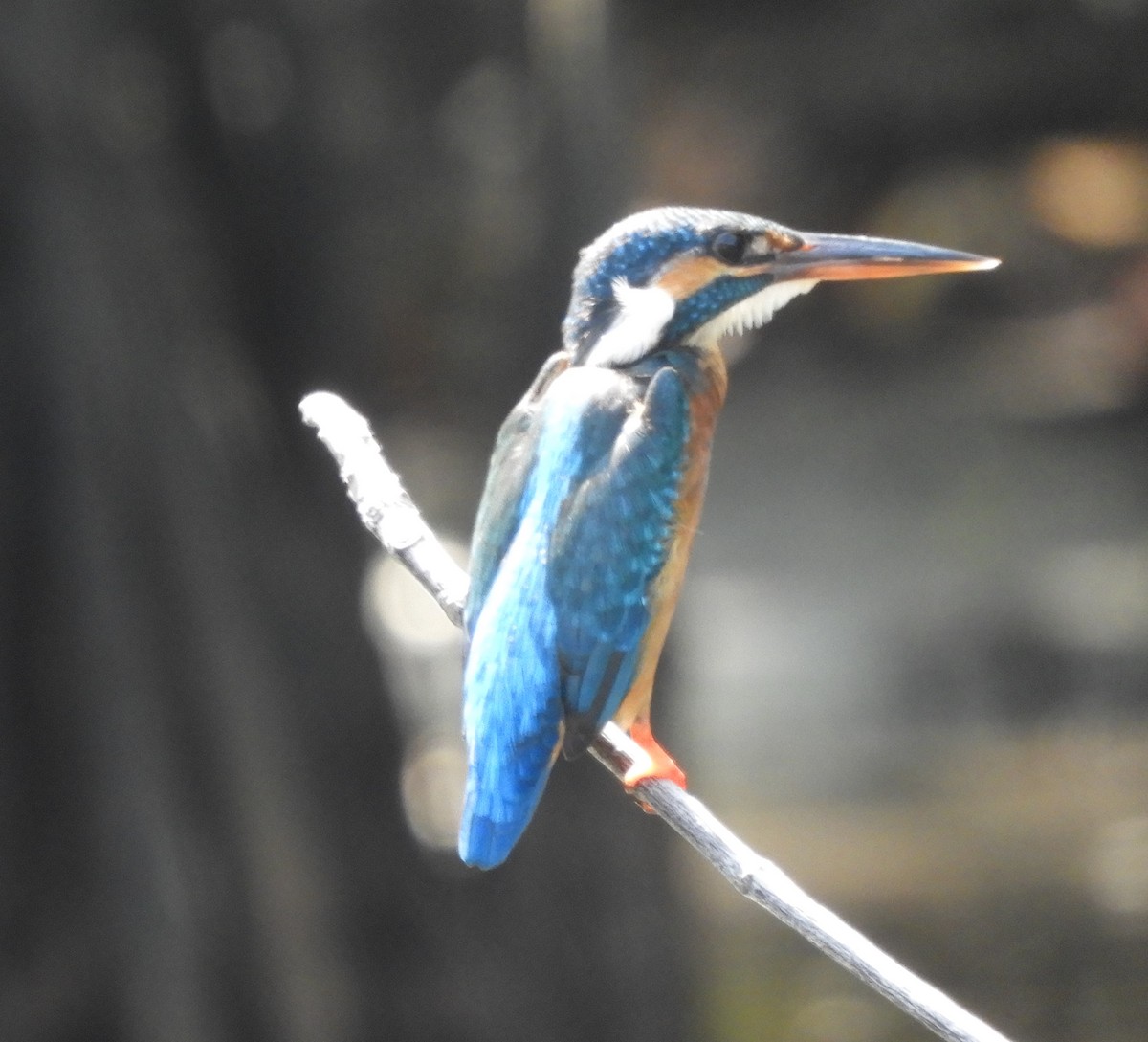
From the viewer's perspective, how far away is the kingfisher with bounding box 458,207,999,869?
6.63 ft

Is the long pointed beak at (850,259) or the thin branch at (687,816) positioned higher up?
the long pointed beak at (850,259)

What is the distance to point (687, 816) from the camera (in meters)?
1.76

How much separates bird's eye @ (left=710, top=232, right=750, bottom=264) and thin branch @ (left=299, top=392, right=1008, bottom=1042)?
1.61 feet

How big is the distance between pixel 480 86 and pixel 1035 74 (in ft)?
11.6

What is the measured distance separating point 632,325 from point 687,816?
0.75m

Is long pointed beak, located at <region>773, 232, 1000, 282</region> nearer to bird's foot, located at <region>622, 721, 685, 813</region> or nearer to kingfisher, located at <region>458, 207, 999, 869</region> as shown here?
kingfisher, located at <region>458, 207, 999, 869</region>

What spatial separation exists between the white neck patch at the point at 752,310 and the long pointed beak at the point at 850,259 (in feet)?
0.06

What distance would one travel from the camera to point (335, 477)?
3.85 meters

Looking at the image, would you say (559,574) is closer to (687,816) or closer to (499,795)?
(499,795)

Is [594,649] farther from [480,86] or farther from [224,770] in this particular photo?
[480,86]

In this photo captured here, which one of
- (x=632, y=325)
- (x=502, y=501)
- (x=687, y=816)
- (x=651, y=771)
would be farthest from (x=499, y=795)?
(x=632, y=325)

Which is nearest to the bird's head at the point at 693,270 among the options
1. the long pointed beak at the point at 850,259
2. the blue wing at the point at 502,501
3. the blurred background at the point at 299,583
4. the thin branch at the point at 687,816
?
the long pointed beak at the point at 850,259

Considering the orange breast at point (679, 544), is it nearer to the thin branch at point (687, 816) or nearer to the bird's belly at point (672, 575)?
the bird's belly at point (672, 575)

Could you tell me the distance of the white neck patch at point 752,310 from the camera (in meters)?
2.30
